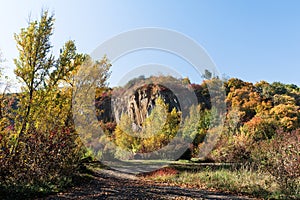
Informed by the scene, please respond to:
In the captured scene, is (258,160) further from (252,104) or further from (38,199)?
(252,104)

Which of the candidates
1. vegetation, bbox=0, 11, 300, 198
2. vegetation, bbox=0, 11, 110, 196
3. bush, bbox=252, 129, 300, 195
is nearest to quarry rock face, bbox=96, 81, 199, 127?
vegetation, bbox=0, 11, 300, 198

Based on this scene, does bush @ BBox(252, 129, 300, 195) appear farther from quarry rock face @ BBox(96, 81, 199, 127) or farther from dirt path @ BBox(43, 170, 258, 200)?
quarry rock face @ BBox(96, 81, 199, 127)

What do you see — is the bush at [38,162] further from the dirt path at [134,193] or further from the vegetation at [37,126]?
the dirt path at [134,193]

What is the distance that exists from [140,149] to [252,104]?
1225 centimetres

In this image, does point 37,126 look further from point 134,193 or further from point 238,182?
point 238,182

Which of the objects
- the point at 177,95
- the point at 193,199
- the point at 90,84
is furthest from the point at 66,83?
the point at 177,95

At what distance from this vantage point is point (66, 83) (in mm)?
10031

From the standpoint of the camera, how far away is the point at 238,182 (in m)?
7.35

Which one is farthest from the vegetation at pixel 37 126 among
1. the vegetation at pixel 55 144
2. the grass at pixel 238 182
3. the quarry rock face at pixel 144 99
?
the quarry rock face at pixel 144 99

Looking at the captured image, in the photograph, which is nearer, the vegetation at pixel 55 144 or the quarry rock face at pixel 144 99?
the vegetation at pixel 55 144

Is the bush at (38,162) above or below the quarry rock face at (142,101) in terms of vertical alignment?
below

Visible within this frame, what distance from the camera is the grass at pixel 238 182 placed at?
623cm

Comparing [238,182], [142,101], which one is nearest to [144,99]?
[142,101]

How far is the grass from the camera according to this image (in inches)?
245
